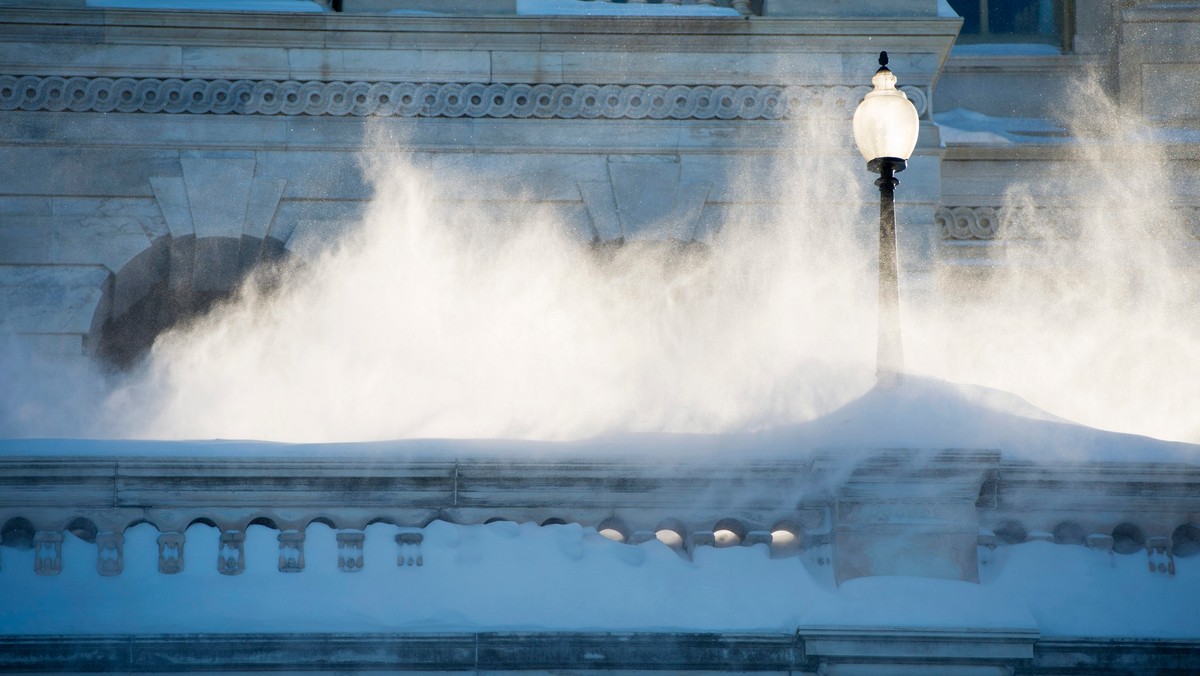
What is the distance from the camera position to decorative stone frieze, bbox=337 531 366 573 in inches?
314

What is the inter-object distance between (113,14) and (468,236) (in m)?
3.96

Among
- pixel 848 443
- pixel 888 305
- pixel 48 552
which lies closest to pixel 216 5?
pixel 888 305

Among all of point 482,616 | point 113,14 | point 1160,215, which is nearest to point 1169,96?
point 1160,215

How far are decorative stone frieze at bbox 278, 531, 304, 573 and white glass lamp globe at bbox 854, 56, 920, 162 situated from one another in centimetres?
492

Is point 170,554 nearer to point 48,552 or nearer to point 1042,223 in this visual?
point 48,552

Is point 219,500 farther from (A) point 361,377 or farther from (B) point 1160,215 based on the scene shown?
(B) point 1160,215

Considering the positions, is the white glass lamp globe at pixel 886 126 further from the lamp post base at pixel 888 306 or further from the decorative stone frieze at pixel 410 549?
the decorative stone frieze at pixel 410 549

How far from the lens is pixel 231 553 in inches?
314

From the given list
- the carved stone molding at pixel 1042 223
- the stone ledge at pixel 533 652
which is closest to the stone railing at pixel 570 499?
the stone ledge at pixel 533 652

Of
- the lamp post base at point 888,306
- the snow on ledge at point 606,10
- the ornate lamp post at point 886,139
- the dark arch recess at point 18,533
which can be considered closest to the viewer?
the dark arch recess at point 18,533

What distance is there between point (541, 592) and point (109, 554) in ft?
7.09

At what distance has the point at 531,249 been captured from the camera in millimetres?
15266

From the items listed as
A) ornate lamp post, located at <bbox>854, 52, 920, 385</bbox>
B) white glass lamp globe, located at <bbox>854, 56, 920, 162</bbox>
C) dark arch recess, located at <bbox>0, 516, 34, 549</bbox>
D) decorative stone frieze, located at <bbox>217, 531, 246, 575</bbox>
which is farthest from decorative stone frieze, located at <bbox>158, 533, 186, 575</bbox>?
white glass lamp globe, located at <bbox>854, 56, 920, 162</bbox>

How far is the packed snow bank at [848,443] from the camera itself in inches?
320
